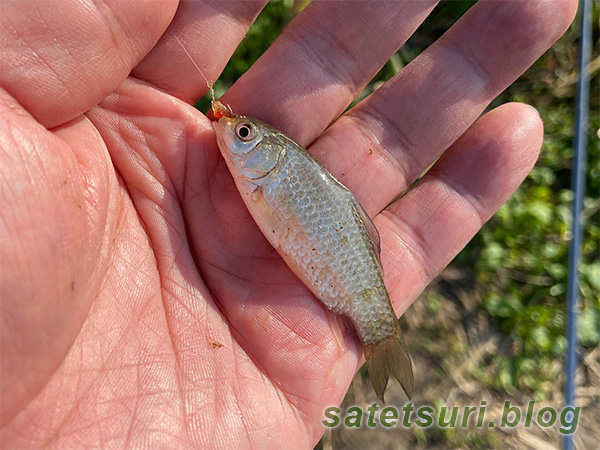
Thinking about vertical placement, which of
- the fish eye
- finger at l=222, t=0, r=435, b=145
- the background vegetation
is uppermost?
finger at l=222, t=0, r=435, b=145

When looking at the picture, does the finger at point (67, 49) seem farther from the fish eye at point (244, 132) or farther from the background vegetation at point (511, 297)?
the background vegetation at point (511, 297)

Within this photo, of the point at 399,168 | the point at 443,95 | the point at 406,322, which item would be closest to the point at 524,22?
the point at 443,95

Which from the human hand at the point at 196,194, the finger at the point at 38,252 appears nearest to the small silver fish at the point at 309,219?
the human hand at the point at 196,194

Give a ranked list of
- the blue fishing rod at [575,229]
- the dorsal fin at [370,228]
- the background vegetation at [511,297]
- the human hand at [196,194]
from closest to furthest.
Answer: the human hand at [196,194] → the dorsal fin at [370,228] → the blue fishing rod at [575,229] → the background vegetation at [511,297]

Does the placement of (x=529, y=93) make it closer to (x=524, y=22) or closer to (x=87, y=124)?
(x=524, y=22)

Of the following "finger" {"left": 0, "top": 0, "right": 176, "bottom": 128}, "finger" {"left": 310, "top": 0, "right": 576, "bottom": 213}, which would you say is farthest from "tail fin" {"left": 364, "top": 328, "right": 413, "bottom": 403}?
"finger" {"left": 0, "top": 0, "right": 176, "bottom": 128}

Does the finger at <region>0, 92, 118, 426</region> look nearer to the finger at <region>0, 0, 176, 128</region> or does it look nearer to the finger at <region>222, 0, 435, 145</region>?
the finger at <region>0, 0, 176, 128</region>
